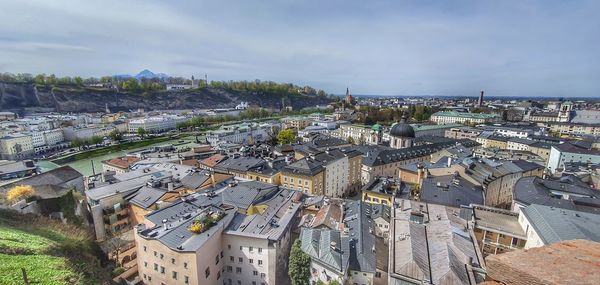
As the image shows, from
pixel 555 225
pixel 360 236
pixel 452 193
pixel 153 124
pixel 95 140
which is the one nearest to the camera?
pixel 555 225

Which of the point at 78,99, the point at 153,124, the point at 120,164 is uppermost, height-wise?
the point at 78,99

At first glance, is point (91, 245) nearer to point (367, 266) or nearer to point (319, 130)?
point (367, 266)

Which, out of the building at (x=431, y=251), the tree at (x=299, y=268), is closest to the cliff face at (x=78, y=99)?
the tree at (x=299, y=268)

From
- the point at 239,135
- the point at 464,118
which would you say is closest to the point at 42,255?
the point at 239,135

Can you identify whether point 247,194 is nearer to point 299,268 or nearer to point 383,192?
point 299,268

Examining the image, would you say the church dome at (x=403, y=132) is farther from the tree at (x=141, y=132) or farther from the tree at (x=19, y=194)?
the tree at (x=141, y=132)

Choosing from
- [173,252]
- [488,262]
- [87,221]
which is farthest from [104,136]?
[488,262]
